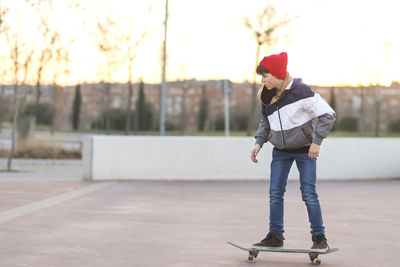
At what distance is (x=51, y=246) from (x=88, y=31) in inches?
726

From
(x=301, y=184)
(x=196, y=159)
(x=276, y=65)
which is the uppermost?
(x=276, y=65)

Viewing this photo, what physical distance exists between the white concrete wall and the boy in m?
9.08

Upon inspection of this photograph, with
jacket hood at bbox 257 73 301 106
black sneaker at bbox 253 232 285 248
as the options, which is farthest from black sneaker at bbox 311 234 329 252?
jacket hood at bbox 257 73 301 106

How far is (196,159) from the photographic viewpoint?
50.6 feet

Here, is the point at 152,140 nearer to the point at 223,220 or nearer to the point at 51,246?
the point at 223,220

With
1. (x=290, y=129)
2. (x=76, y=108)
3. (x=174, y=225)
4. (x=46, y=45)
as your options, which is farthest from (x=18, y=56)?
(x=76, y=108)

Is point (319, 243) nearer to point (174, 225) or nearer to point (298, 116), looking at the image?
point (298, 116)

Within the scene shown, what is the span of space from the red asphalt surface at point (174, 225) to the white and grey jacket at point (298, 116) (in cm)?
99

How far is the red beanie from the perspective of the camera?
218 inches

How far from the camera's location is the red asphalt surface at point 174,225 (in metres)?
5.94

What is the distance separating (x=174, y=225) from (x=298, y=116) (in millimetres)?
2948

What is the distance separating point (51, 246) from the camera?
6.41 metres

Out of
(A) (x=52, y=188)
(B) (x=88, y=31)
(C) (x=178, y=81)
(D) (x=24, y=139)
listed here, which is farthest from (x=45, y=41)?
(C) (x=178, y=81)

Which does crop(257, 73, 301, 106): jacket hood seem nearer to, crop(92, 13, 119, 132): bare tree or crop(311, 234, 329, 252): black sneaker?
crop(311, 234, 329, 252): black sneaker
